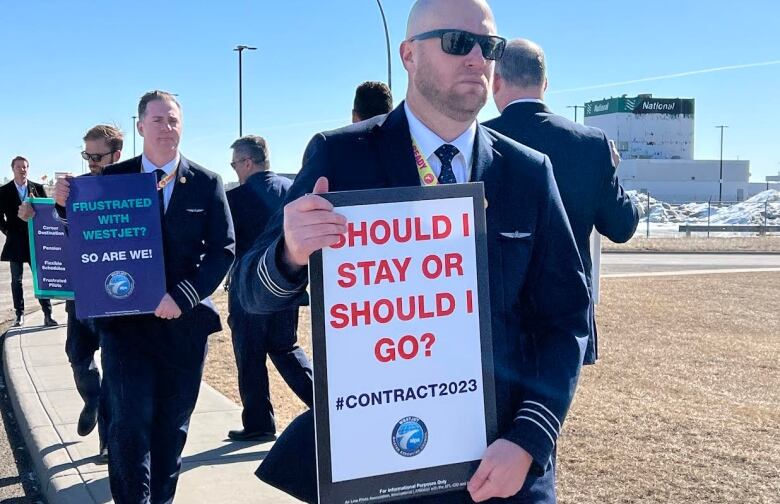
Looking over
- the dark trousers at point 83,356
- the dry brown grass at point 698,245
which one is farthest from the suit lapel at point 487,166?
the dry brown grass at point 698,245

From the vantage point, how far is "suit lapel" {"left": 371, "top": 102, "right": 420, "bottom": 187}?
6.79 feet

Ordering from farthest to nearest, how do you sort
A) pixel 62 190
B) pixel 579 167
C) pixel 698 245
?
1. pixel 698 245
2. pixel 62 190
3. pixel 579 167

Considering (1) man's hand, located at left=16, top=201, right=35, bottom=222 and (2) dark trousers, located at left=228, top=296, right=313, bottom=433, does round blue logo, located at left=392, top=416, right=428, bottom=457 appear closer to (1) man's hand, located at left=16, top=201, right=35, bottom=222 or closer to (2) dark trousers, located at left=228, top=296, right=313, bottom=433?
(2) dark trousers, located at left=228, top=296, right=313, bottom=433

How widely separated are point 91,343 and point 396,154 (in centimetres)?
391

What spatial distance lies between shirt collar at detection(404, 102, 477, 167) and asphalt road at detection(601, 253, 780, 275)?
1705cm

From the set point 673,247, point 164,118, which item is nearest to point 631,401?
point 164,118

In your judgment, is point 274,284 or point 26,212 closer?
point 274,284

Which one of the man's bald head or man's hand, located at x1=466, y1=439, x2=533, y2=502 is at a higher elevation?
the man's bald head

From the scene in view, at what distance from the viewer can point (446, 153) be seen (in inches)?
84.4

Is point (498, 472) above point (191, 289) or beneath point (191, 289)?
beneath

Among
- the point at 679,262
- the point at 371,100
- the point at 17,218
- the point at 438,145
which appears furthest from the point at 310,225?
the point at 679,262

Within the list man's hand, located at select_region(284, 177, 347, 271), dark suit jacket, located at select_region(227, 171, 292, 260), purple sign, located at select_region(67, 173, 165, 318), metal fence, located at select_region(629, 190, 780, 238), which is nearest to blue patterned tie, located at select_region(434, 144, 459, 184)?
man's hand, located at select_region(284, 177, 347, 271)

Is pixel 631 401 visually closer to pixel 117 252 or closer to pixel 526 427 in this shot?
pixel 117 252

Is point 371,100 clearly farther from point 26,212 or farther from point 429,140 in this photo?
point 26,212
